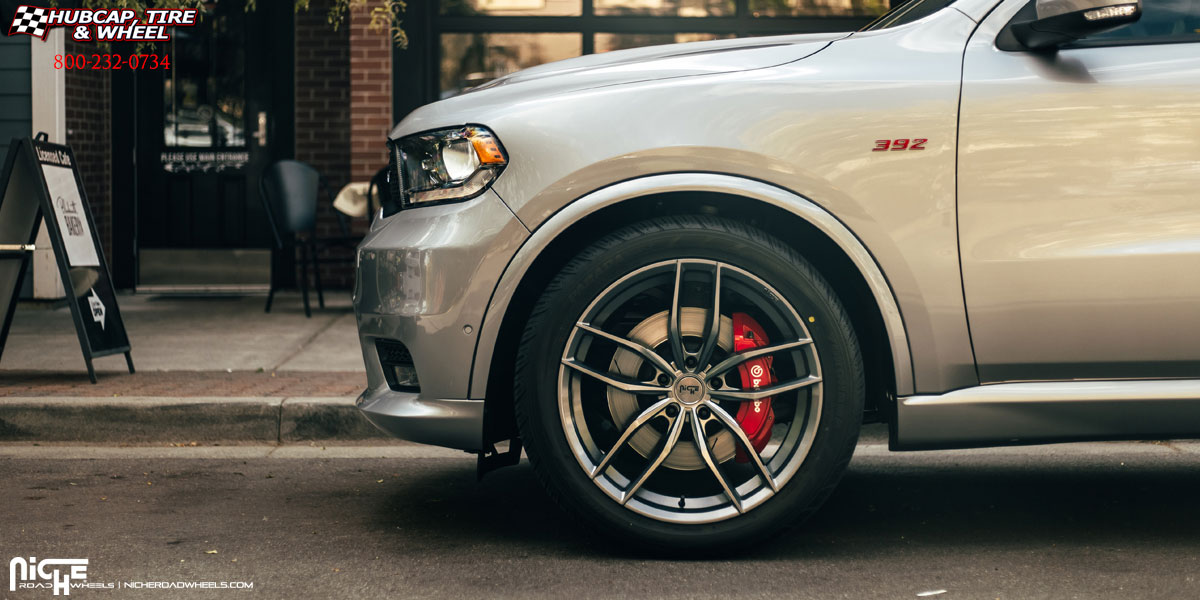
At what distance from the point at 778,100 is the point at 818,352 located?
0.70 metres

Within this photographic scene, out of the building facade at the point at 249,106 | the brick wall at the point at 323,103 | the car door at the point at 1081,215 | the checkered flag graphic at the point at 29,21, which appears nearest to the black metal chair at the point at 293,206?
the building facade at the point at 249,106

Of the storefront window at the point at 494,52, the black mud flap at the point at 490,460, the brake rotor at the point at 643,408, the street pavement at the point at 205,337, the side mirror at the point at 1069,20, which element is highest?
the storefront window at the point at 494,52

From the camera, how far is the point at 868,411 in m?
3.70

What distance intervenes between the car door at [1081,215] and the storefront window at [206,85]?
305 inches

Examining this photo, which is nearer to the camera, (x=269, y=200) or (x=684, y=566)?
(x=684, y=566)

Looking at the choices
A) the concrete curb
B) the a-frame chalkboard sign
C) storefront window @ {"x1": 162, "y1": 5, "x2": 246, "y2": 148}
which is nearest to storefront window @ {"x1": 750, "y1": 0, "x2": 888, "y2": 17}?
storefront window @ {"x1": 162, "y1": 5, "x2": 246, "y2": 148}

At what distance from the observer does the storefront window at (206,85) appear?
9.93m

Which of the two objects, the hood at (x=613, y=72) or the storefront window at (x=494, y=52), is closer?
the hood at (x=613, y=72)

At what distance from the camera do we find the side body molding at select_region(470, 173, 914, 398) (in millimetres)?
3371

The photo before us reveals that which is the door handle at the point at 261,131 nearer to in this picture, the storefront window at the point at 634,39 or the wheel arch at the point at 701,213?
the storefront window at the point at 634,39

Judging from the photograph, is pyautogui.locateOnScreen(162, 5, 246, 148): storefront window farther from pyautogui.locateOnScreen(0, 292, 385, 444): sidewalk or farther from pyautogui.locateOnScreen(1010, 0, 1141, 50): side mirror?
pyautogui.locateOnScreen(1010, 0, 1141, 50): side mirror

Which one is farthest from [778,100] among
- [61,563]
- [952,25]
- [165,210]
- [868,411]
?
[165,210]

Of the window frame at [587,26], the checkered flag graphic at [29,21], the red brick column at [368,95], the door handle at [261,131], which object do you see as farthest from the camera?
the door handle at [261,131]

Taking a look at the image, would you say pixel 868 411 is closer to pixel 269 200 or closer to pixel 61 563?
pixel 61 563
